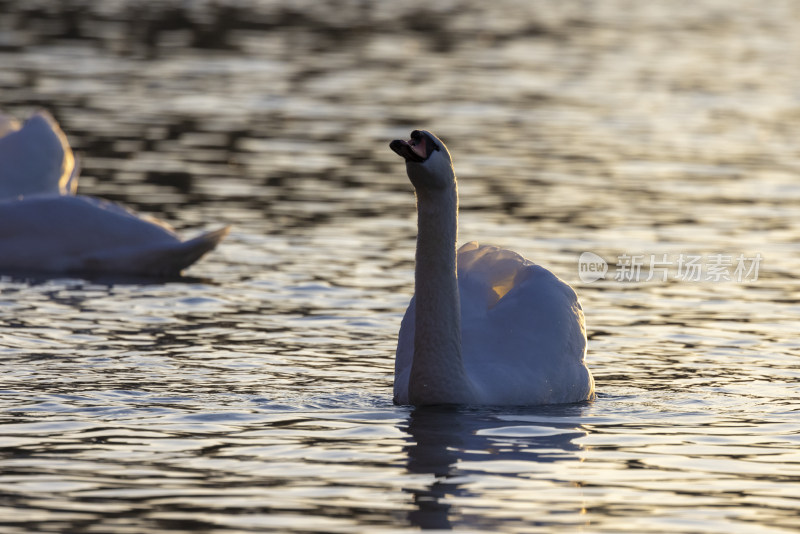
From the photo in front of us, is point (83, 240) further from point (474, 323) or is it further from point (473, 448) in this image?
point (473, 448)

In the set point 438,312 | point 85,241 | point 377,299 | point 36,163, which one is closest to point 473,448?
point 438,312

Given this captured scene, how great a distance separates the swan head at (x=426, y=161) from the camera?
9094 mm

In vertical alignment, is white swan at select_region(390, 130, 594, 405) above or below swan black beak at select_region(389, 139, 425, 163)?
below

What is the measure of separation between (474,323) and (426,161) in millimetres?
1559

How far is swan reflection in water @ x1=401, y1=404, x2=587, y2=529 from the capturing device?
7.88 meters

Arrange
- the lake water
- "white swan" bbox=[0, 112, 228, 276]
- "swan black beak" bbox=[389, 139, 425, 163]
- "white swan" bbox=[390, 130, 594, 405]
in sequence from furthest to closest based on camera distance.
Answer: "white swan" bbox=[0, 112, 228, 276], "white swan" bbox=[390, 130, 594, 405], "swan black beak" bbox=[389, 139, 425, 163], the lake water

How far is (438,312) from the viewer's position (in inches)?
385

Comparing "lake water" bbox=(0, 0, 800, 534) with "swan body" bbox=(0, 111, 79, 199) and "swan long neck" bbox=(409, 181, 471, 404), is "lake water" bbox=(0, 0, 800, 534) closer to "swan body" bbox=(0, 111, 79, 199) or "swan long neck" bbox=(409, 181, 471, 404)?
"swan long neck" bbox=(409, 181, 471, 404)

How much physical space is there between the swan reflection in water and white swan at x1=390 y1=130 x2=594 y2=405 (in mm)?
130

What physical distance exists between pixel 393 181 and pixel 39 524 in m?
13.6

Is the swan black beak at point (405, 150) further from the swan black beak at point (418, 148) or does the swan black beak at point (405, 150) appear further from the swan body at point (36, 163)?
the swan body at point (36, 163)

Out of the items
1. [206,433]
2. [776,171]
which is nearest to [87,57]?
[776,171]

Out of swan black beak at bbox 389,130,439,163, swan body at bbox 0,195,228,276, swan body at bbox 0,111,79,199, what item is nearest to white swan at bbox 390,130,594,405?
swan black beak at bbox 389,130,439,163

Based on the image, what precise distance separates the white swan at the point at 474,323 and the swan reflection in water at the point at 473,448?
5.1 inches
